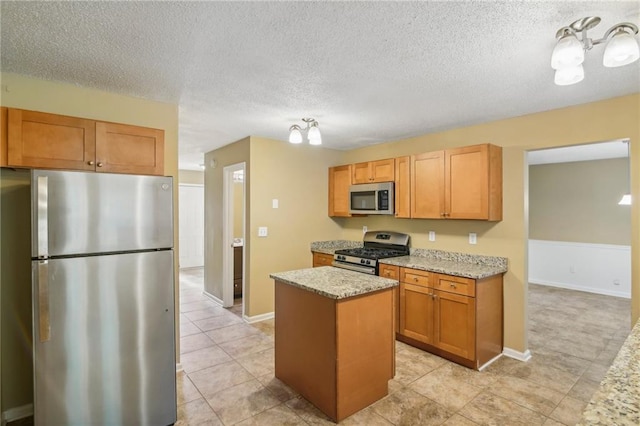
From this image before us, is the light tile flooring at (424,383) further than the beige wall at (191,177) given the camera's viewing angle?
No

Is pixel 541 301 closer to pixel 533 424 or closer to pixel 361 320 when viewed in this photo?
pixel 533 424

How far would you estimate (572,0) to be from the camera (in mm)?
1467

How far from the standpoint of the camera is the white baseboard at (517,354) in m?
3.16

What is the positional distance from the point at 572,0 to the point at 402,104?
4.90ft

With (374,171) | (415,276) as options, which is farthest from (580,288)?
(374,171)

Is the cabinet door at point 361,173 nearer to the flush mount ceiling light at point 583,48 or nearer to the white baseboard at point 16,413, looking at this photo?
the flush mount ceiling light at point 583,48

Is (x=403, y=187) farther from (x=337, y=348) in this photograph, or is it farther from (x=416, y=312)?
(x=337, y=348)

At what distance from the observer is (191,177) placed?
802 centimetres

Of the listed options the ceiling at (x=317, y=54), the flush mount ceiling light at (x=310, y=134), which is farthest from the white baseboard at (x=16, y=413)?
the flush mount ceiling light at (x=310, y=134)

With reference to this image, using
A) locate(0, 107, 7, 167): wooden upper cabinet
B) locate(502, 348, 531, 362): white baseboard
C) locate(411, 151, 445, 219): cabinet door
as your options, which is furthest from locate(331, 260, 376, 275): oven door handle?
locate(0, 107, 7, 167): wooden upper cabinet

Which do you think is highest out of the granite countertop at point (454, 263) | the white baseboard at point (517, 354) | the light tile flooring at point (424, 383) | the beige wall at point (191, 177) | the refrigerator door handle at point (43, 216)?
the beige wall at point (191, 177)

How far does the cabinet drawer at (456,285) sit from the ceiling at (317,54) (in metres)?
1.62

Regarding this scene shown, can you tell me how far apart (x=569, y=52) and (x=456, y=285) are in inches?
83.3

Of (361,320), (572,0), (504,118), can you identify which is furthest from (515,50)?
(361,320)
